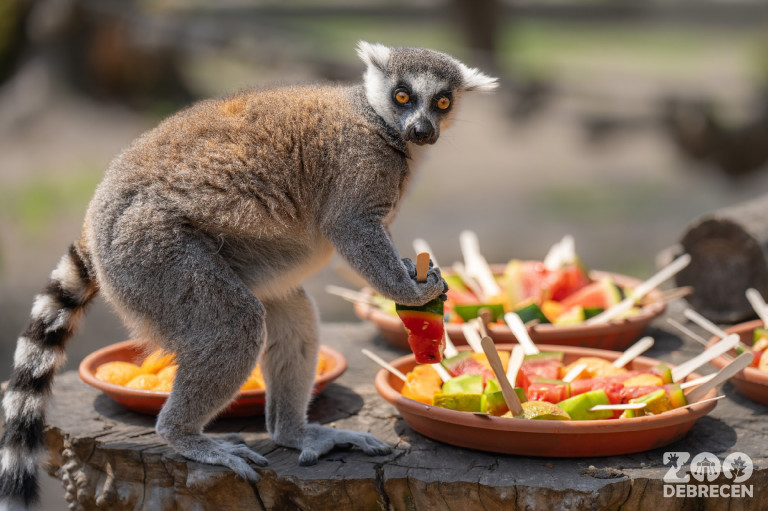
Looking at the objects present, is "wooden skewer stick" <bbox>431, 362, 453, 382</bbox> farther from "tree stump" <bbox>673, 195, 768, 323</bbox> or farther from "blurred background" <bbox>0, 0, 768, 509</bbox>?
"blurred background" <bbox>0, 0, 768, 509</bbox>

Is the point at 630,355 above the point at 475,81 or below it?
below

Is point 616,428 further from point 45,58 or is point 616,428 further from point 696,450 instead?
point 45,58

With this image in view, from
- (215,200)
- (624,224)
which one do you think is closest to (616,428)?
(215,200)

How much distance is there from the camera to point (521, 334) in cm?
426

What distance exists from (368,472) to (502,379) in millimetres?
721

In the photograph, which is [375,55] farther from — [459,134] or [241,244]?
[459,134]

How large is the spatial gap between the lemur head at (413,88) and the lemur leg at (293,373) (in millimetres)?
1063

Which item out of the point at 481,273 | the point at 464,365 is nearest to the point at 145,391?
the point at 464,365

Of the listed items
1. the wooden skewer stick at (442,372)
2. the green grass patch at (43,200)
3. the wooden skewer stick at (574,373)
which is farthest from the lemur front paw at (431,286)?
the green grass patch at (43,200)

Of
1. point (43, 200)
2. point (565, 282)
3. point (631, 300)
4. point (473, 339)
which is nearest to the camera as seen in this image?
point (473, 339)

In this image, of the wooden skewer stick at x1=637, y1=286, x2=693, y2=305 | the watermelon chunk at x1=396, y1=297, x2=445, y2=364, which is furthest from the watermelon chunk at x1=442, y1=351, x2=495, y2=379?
the wooden skewer stick at x1=637, y1=286, x2=693, y2=305

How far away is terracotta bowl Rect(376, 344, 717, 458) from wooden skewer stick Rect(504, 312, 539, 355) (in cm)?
75

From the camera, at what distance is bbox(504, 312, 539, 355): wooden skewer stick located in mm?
4164

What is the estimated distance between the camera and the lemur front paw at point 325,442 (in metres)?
3.65
